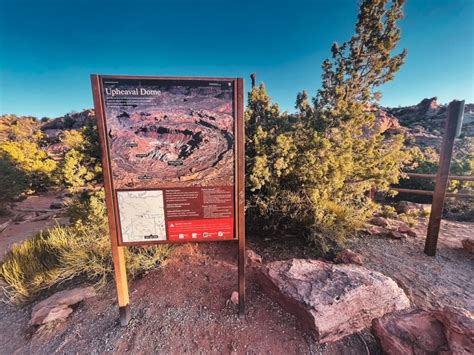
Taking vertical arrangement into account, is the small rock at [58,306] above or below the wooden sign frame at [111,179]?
below

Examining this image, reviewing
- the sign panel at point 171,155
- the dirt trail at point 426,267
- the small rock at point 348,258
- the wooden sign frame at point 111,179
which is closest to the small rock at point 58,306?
the wooden sign frame at point 111,179

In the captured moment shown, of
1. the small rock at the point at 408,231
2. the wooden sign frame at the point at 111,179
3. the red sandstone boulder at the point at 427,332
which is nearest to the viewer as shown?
the red sandstone boulder at the point at 427,332

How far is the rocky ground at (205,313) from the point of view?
212 centimetres

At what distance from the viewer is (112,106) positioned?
1933 mm

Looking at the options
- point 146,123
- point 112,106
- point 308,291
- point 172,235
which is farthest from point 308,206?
point 112,106

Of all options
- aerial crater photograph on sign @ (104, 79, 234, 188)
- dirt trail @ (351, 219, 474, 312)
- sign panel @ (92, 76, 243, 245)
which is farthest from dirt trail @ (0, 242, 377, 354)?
aerial crater photograph on sign @ (104, 79, 234, 188)

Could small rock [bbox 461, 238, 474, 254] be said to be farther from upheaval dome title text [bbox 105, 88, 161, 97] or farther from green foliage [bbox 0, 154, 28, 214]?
green foliage [bbox 0, 154, 28, 214]

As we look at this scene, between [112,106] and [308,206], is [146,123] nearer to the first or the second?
[112,106]

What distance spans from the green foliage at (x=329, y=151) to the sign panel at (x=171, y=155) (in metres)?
1.17

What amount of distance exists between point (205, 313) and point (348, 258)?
240 cm

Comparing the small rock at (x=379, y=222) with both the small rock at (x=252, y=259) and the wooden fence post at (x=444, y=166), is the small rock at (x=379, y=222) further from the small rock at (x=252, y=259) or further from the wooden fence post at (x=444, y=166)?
the small rock at (x=252, y=259)

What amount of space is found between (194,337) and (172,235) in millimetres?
1144

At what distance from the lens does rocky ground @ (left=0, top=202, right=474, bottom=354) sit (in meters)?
2.12

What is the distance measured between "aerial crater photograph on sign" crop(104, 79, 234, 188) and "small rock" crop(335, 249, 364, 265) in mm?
2550
